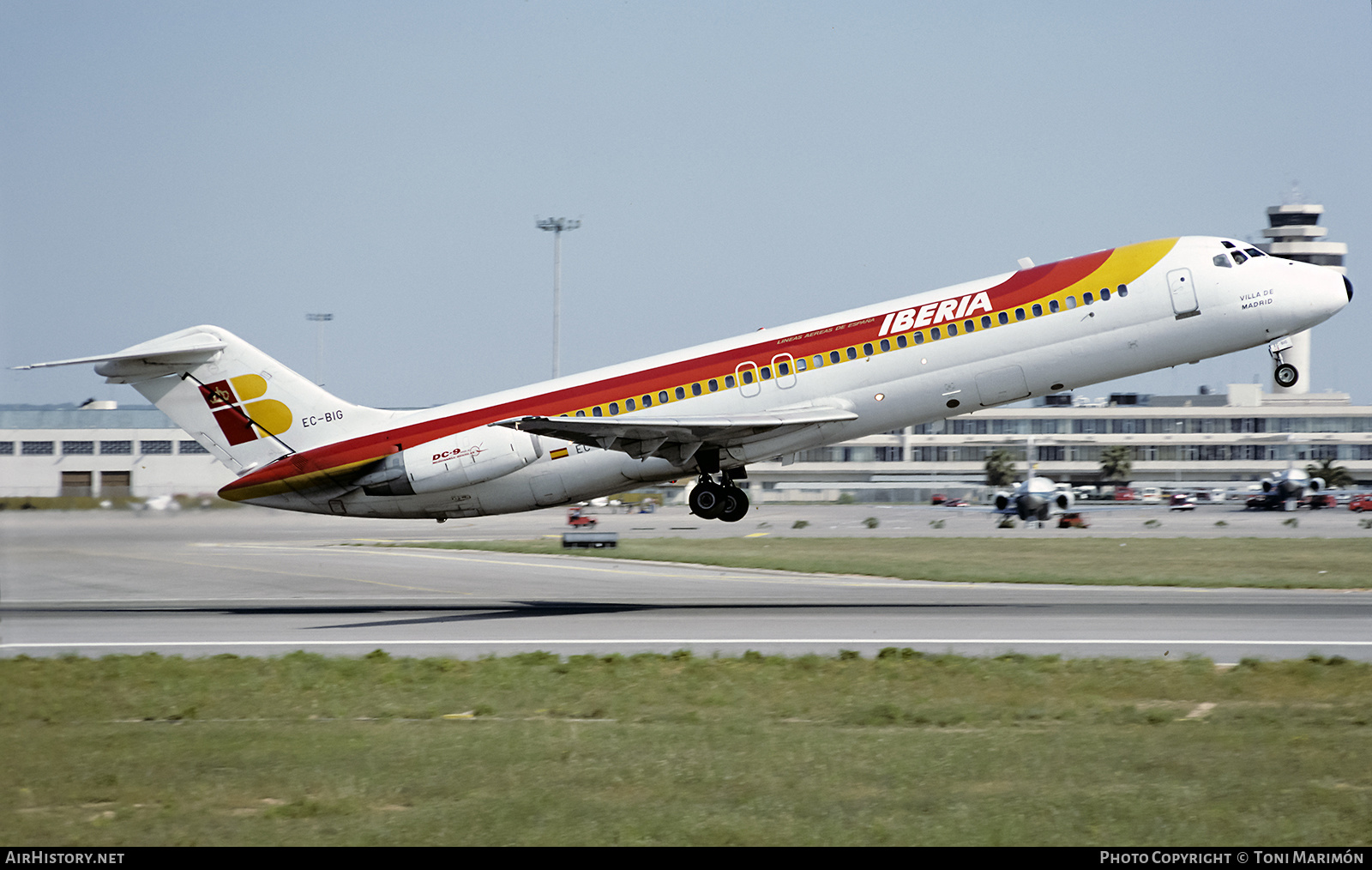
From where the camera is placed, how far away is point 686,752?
14.3m

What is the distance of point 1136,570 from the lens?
41812mm

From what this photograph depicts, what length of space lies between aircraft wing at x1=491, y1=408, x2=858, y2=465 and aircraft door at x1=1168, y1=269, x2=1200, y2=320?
7554 mm

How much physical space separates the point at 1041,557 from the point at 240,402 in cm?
3092

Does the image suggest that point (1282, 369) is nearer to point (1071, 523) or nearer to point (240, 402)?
point (240, 402)

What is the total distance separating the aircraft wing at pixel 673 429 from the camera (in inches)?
1102

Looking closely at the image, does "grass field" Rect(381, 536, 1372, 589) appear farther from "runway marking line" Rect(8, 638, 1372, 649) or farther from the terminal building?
the terminal building

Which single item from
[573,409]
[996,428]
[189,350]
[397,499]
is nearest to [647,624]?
[573,409]

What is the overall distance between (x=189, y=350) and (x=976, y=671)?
2139 cm

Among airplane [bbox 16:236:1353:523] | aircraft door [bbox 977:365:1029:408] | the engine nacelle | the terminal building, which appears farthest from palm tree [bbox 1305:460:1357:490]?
the engine nacelle

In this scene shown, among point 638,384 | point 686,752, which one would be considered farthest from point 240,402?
point 686,752

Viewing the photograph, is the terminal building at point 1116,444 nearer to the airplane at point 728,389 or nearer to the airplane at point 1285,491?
the airplane at point 1285,491

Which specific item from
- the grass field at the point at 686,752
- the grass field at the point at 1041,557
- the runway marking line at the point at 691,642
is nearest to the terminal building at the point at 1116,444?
the grass field at the point at 1041,557

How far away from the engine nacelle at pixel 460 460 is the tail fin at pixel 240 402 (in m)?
1.47

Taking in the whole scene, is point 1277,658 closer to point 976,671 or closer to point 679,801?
point 976,671
